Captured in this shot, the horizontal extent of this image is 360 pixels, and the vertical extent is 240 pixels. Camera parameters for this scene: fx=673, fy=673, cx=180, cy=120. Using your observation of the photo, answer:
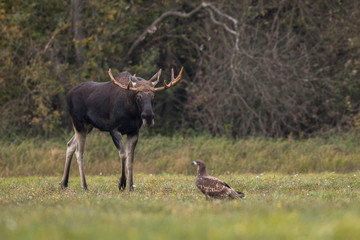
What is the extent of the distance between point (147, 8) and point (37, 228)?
20.1m

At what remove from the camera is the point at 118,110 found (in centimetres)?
1345

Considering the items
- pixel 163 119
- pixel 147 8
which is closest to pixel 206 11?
pixel 147 8

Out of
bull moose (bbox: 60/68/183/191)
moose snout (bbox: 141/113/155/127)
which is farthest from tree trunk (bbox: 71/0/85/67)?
moose snout (bbox: 141/113/155/127)

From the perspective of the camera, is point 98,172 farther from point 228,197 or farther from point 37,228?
point 37,228

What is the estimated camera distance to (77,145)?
1489cm

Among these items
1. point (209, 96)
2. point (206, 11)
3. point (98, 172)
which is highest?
point (206, 11)

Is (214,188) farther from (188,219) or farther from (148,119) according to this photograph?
(188,219)

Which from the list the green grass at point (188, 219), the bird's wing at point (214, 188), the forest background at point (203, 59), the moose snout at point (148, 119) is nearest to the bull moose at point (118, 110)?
the moose snout at point (148, 119)

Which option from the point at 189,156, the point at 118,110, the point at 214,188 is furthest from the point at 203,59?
the point at 214,188

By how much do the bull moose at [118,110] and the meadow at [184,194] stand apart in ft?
2.78

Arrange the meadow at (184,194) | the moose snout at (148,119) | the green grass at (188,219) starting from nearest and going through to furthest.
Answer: the green grass at (188,219) → the meadow at (184,194) → the moose snout at (148,119)

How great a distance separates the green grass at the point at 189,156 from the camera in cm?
1953

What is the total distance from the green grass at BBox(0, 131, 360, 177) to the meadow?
3 cm

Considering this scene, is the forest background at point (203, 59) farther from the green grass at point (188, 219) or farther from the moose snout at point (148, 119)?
the green grass at point (188, 219)
